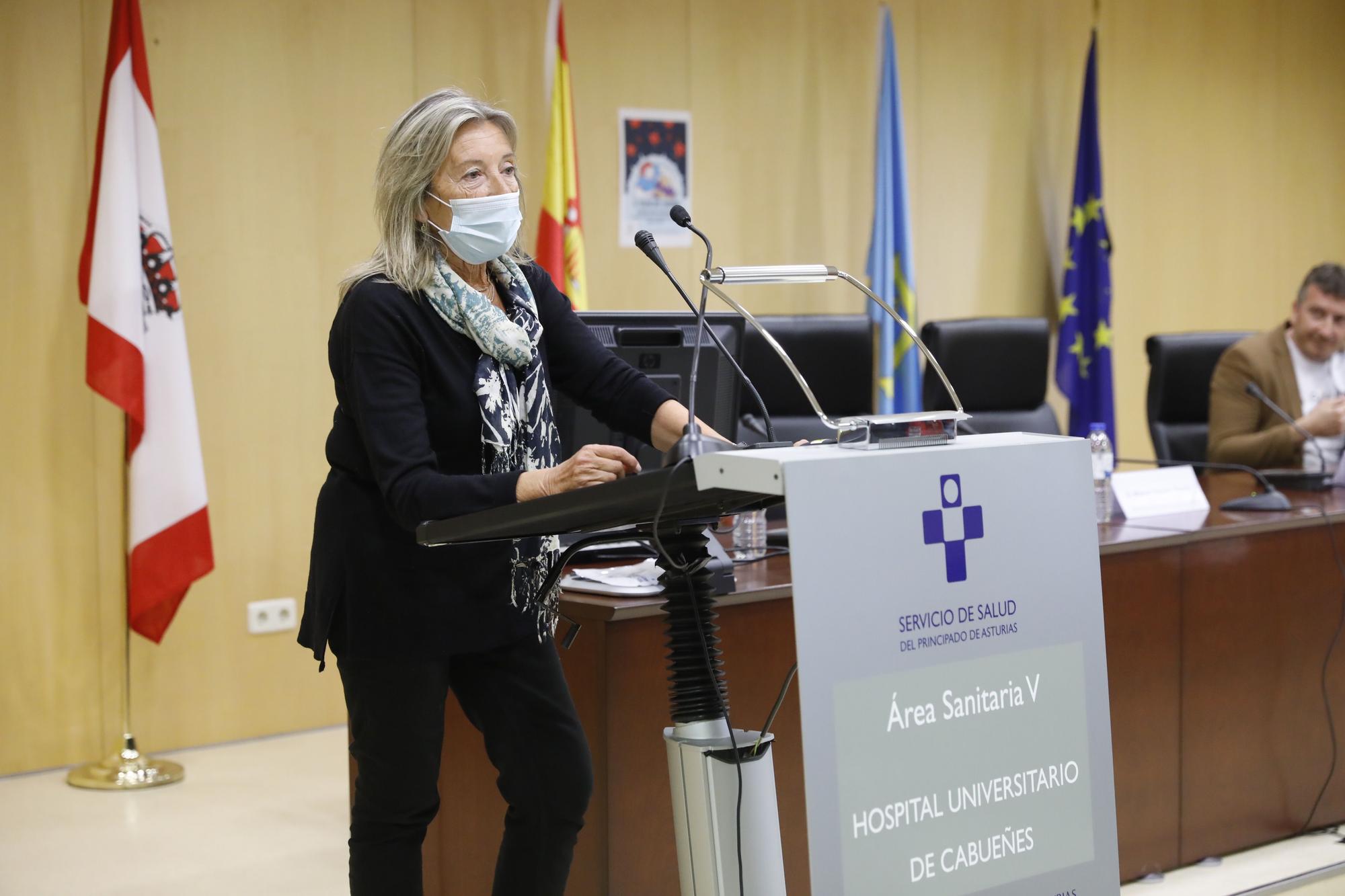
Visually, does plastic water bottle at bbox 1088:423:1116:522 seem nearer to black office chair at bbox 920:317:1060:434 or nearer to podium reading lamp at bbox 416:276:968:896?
black office chair at bbox 920:317:1060:434

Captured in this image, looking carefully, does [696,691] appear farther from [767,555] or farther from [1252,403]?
[1252,403]

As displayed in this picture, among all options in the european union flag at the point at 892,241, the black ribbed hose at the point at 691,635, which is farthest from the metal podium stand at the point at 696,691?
the european union flag at the point at 892,241

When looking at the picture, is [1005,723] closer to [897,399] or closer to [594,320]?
[594,320]

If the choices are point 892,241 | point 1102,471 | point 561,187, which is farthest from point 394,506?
point 892,241

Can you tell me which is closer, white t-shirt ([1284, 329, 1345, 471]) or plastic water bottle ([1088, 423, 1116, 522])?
plastic water bottle ([1088, 423, 1116, 522])

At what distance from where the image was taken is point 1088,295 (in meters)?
5.42

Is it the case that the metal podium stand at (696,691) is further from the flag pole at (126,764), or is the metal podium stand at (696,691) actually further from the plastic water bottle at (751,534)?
the flag pole at (126,764)

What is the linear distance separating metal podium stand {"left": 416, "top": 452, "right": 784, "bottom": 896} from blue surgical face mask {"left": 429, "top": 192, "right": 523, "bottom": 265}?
18.1 inches

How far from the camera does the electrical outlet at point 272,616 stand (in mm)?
3998

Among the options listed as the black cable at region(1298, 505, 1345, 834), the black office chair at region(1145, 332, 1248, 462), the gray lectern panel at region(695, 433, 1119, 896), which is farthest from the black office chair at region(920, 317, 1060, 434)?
the gray lectern panel at region(695, 433, 1119, 896)

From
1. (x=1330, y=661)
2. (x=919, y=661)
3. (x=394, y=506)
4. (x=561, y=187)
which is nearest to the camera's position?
(x=919, y=661)

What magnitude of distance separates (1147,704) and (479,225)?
180 cm

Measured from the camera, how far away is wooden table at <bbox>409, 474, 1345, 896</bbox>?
2180 millimetres

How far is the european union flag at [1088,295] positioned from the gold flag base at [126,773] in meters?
3.48
